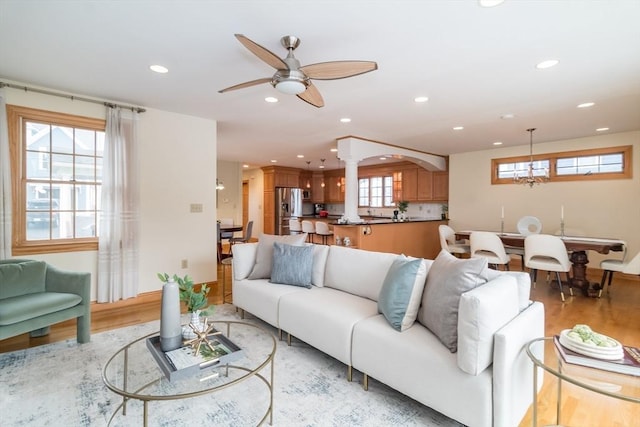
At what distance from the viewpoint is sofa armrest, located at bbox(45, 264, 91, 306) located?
108 inches

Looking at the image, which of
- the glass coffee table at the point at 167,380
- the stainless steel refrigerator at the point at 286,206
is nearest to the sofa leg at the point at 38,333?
the glass coffee table at the point at 167,380

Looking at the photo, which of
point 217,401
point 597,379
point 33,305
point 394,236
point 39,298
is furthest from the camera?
point 394,236

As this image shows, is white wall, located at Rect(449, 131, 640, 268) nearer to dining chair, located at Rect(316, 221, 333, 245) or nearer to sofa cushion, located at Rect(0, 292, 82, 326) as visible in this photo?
dining chair, located at Rect(316, 221, 333, 245)

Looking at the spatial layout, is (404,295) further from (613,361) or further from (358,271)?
(613,361)

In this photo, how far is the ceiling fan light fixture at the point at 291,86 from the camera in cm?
228

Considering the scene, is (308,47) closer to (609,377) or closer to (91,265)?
(609,377)

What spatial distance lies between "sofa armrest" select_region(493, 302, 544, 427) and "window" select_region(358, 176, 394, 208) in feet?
23.5

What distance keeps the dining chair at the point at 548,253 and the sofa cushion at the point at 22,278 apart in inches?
225

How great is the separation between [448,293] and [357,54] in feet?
6.48

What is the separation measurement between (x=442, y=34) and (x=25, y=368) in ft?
13.0

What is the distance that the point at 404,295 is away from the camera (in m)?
2.07

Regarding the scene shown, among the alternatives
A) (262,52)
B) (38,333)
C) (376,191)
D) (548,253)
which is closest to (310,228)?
(376,191)

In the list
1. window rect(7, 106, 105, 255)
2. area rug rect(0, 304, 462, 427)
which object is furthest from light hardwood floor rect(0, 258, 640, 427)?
window rect(7, 106, 105, 255)

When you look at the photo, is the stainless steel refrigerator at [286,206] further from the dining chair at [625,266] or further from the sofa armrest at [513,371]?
the sofa armrest at [513,371]
